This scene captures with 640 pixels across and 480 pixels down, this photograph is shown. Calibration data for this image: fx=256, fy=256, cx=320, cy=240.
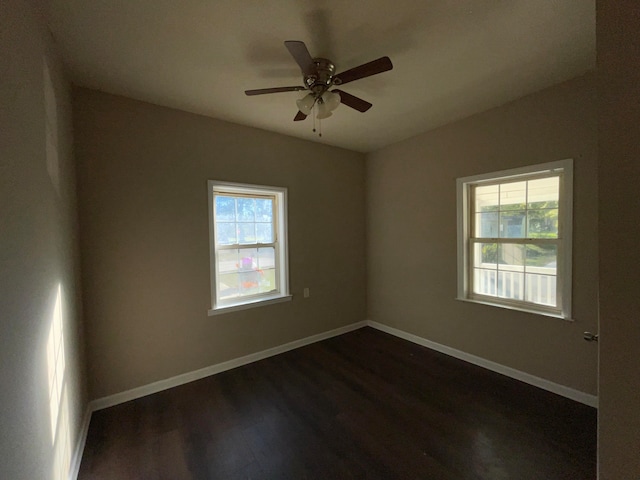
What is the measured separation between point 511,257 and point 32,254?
11.5 ft

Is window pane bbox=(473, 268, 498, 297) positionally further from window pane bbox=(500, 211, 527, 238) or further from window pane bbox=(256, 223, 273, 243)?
window pane bbox=(256, 223, 273, 243)

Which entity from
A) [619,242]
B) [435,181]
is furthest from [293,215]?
[619,242]

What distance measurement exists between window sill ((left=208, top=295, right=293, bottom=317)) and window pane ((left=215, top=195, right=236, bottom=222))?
0.94m

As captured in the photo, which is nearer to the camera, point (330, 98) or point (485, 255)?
point (330, 98)

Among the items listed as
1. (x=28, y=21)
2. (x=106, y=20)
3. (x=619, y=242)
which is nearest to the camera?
(x=619, y=242)

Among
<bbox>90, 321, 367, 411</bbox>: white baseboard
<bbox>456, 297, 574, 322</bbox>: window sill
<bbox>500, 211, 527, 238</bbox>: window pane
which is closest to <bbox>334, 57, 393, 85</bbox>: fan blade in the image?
<bbox>500, 211, 527, 238</bbox>: window pane

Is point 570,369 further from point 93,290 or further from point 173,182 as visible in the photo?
point 93,290

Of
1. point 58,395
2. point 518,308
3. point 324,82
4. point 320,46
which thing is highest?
point 320,46

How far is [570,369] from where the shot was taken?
2170 mm

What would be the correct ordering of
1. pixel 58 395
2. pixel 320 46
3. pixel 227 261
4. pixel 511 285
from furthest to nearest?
pixel 227 261, pixel 511 285, pixel 320 46, pixel 58 395

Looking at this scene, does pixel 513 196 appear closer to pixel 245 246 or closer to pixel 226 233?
pixel 245 246

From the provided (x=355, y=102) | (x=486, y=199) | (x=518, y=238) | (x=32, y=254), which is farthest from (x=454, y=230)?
(x=32, y=254)

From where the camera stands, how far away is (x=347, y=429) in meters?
1.88

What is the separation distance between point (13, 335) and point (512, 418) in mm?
2931
